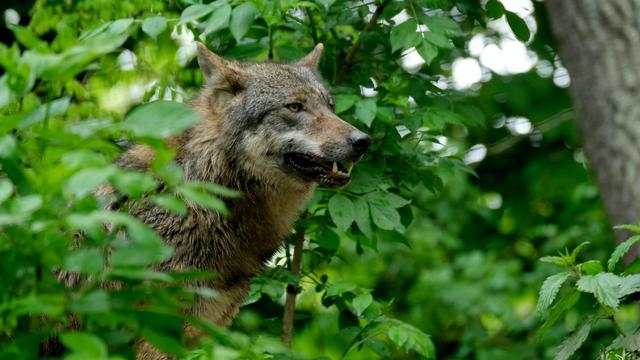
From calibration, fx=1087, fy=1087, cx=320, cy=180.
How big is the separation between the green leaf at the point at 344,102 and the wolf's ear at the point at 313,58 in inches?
12.6

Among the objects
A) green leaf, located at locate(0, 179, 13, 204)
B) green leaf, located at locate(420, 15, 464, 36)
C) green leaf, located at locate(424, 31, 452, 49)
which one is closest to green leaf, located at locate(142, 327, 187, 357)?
green leaf, located at locate(0, 179, 13, 204)

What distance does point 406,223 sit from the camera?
6070 millimetres

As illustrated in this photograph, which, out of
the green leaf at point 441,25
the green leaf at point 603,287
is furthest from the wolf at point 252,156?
the green leaf at point 603,287

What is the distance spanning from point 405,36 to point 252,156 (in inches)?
39.3

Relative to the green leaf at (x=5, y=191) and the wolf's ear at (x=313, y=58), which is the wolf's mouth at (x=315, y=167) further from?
the green leaf at (x=5, y=191)

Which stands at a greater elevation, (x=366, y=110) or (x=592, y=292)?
(x=592, y=292)

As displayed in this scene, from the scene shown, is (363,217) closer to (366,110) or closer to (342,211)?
(342,211)

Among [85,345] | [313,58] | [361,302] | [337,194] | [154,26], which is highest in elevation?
[85,345]

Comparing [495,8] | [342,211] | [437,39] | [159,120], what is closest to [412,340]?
[342,211]

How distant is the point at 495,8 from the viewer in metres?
6.08

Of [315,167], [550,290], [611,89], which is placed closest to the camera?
[550,290]

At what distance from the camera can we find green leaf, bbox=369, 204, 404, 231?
17.7 feet

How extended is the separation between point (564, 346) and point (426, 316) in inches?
267

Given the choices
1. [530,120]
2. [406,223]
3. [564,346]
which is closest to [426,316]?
[530,120]
